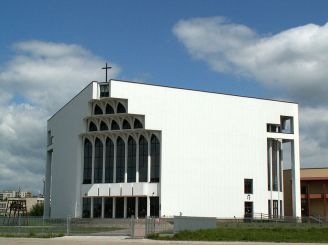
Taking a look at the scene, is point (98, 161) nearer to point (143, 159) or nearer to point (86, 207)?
point (86, 207)

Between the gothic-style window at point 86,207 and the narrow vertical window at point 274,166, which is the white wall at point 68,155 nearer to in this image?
the gothic-style window at point 86,207

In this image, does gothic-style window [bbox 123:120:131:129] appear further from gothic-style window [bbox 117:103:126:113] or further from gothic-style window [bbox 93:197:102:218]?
gothic-style window [bbox 93:197:102:218]

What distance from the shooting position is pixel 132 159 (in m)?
69.8

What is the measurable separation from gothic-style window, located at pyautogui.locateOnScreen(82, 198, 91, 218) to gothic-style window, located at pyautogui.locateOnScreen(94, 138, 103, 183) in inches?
113

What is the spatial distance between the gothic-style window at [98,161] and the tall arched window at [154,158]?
24.6ft

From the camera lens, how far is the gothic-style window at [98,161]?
235 feet

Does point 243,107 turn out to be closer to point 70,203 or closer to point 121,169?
point 121,169

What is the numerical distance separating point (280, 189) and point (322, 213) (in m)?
12.4

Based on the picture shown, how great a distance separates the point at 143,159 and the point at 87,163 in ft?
28.7

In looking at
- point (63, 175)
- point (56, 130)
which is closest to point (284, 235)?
point (63, 175)

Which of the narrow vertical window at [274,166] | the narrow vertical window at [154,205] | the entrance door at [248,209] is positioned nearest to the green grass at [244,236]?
the narrow vertical window at [154,205]

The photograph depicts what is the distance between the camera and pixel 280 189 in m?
75.8

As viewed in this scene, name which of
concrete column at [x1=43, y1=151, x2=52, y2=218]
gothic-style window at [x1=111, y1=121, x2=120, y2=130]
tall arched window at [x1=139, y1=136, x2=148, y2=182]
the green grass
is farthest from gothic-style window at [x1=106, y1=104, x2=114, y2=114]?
the green grass

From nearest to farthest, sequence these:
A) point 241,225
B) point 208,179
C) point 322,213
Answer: point 241,225 → point 208,179 → point 322,213
